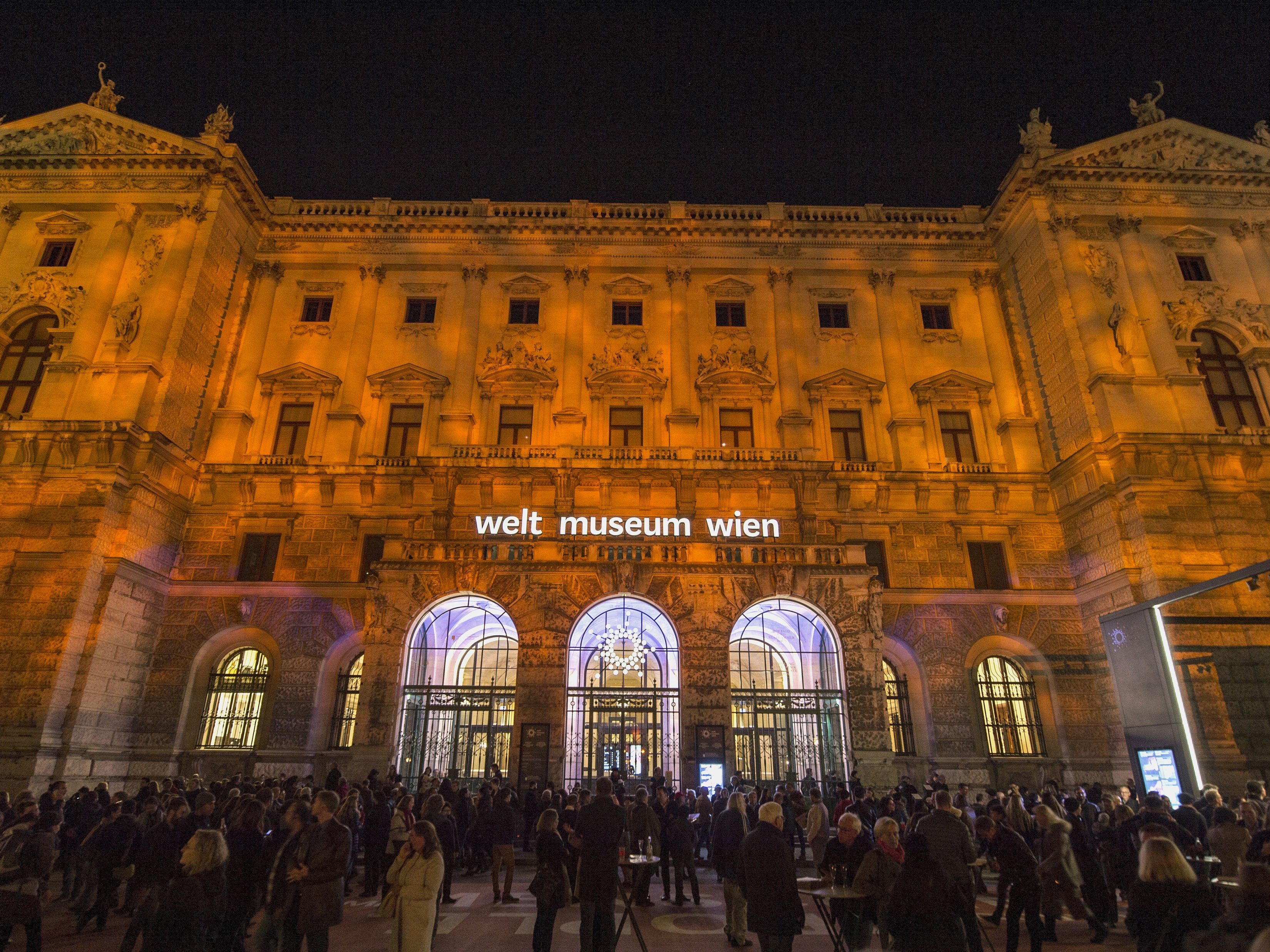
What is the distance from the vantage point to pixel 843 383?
103ft

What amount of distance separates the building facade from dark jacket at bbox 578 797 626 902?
1229cm

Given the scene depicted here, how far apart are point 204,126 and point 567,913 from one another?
114 feet

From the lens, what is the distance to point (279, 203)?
34438mm

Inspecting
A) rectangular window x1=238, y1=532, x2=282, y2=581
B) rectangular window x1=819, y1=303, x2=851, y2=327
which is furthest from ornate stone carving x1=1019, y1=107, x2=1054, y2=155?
rectangular window x1=238, y1=532, x2=282, y2=581

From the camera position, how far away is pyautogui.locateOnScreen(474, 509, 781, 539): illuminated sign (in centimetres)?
2512

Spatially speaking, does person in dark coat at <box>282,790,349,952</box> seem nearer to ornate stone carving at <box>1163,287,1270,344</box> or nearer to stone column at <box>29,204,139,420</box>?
stone column at <box>29,204,139,420</box>

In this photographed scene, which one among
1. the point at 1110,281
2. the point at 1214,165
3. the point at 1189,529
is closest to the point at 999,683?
the point at 1189,529

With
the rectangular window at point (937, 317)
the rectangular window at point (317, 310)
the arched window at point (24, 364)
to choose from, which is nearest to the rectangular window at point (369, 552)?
the rectangular window at point (317, 310)

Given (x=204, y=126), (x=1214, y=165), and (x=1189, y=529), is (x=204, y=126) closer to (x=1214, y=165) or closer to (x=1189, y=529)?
(x=1189, y=529)

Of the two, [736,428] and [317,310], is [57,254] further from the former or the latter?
[736,428]

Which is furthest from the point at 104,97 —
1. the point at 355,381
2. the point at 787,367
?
the point at 787,367

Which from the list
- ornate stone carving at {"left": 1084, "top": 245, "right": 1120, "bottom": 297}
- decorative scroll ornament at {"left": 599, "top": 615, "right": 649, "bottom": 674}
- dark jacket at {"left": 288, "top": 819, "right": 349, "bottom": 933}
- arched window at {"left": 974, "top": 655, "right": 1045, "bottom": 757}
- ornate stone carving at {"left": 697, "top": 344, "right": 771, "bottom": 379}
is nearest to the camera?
dark jacket at {"left": 288, "top": 819, "right": 349, "bottom": 933}

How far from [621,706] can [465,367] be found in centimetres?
1620

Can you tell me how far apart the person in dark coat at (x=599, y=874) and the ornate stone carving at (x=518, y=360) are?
23632 millimetres
